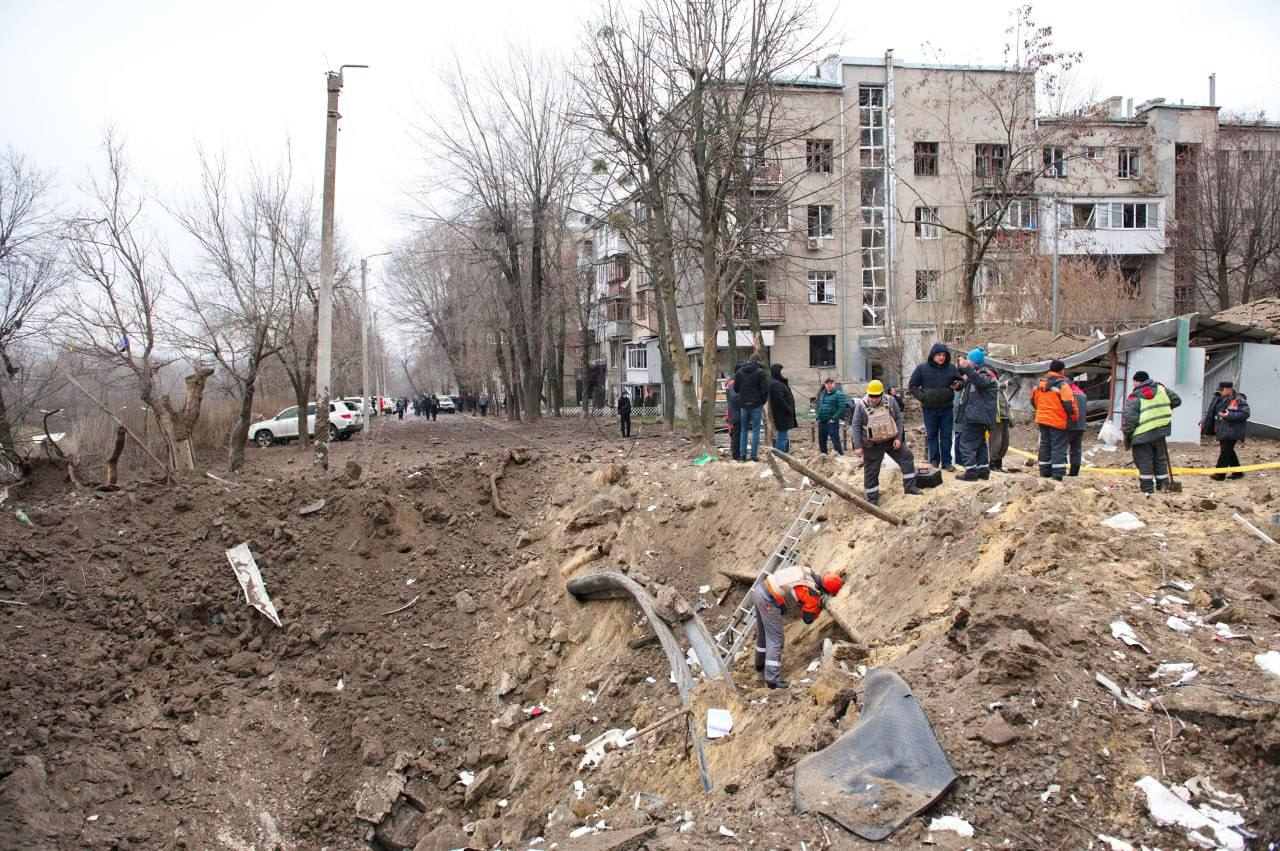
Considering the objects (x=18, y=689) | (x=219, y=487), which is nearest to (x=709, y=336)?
(x=219, y=487)

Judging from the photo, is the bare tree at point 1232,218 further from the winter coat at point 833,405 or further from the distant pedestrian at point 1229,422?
the winter coat at point 833,405

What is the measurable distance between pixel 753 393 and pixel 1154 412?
5576mm

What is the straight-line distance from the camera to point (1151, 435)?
31.7 feet

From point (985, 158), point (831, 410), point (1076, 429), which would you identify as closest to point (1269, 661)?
point (1076, 429)

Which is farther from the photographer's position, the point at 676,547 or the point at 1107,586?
the point at 676,547

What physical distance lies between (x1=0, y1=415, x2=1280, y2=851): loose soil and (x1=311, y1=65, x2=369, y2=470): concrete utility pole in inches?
80.1

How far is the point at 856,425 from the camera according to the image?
9.45 m

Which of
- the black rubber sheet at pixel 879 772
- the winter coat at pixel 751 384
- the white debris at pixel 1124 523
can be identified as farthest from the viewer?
the winter coat at pixel 751 384

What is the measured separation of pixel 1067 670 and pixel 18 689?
922 centimetres

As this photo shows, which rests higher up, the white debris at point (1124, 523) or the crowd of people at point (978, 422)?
the crowd of people at point (978, 422)

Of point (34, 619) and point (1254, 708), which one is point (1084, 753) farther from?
point (34, 619)

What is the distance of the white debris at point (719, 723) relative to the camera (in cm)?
664

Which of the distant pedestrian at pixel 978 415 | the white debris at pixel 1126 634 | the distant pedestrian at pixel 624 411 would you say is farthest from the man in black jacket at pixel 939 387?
the distant pedestrian at pixel 624 411

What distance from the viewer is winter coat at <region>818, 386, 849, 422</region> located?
14.6 m
